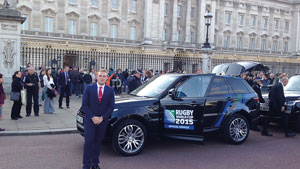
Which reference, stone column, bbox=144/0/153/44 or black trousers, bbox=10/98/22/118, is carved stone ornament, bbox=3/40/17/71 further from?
stone column, bbox=144/0/153/44

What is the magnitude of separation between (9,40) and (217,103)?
11184mm

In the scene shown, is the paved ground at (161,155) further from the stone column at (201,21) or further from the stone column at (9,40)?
the stone column at (201,21)

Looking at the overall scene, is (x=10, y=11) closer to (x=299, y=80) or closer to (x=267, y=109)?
(x=267, y=109)

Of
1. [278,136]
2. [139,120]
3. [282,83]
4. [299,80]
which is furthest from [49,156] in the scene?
[299,80]

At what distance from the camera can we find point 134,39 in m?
48.3

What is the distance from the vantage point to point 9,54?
13.6m

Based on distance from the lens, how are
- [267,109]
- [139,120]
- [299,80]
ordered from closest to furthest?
1. [139,120]
2. [267,109]
3. [299,80]

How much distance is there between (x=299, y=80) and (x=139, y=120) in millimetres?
7450

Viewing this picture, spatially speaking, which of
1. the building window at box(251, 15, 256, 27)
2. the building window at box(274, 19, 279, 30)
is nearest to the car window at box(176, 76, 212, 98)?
the building window at box(251, 15, 256, 27)

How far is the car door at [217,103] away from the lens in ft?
23.0

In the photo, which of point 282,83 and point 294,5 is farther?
point 294,5

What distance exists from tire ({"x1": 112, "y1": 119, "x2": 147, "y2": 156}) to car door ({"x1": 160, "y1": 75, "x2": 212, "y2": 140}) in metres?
0.64

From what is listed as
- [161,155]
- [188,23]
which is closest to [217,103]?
[161,155]

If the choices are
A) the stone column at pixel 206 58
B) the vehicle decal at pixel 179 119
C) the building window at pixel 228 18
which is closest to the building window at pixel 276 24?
the building window at pixel 228 18
